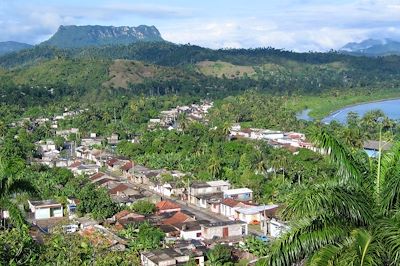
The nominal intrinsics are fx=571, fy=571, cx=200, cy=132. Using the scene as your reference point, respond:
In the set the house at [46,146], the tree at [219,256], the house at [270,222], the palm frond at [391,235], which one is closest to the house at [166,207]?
the house at [270,222]

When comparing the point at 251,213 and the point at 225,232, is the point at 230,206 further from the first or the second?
the point at 225,232

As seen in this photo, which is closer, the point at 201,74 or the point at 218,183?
the point at 218,183

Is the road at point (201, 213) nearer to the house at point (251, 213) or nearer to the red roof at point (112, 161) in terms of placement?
the house at point (251, 213)

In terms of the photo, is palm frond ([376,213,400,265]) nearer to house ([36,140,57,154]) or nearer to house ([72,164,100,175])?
house ([72,164,100,175])

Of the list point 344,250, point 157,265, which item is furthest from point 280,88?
point 344,250

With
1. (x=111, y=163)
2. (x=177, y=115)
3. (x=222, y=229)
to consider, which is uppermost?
(x=177, y=115)

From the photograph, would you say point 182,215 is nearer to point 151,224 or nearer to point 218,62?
point 151,224

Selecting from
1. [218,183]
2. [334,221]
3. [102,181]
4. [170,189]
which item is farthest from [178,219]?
[334,221]
